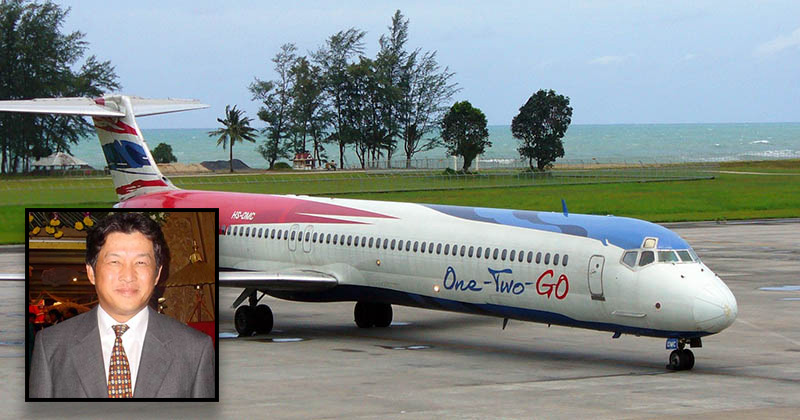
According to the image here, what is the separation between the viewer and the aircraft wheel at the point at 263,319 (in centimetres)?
3008

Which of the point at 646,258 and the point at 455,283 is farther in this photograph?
the point at 455,283

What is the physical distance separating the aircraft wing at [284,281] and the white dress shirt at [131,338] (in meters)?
16.8

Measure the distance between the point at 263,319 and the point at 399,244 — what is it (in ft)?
14.4

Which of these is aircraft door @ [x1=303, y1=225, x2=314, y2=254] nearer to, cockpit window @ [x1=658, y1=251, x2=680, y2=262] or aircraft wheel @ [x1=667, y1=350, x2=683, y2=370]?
cockpit window @ [x1=658, y1=251, x2=680, y2=262]

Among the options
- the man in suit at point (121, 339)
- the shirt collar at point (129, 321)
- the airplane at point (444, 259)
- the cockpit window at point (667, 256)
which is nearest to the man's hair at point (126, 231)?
the man in suit at point (121, 339)

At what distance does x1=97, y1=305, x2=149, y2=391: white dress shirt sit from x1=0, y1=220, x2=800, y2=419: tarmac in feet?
26.2

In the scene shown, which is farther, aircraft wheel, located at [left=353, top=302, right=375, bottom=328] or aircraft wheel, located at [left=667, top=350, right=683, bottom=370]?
aircraft wheel, located at [left=353, top=302, right=375, bottom=328]

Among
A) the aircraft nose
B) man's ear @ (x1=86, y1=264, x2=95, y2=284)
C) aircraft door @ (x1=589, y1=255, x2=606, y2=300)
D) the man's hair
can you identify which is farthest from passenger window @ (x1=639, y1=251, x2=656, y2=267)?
man's ear @ (x1=86, y1=264, x2=95, y2=284)

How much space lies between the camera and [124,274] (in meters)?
11.1

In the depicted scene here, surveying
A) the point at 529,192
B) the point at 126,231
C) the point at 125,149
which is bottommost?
the point at 529,192

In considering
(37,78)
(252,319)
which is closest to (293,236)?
(252,319)

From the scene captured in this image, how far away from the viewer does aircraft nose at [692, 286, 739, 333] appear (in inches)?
912

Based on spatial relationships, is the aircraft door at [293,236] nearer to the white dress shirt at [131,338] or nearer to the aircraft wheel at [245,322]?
the aircraft wheel at [245,322]

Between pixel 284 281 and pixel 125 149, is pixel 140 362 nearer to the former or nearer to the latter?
pixel 284 281
